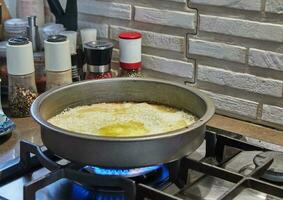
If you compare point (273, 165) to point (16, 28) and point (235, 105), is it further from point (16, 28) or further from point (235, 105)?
point (16, 28)

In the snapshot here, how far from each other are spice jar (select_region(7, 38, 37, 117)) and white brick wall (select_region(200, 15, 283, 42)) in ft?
1.35

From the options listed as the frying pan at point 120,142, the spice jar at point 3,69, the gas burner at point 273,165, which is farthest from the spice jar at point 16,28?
the gas burner at point 273,165

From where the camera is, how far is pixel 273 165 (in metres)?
0.89

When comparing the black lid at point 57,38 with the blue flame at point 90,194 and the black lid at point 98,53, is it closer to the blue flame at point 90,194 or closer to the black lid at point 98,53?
the black lid at point 98,53

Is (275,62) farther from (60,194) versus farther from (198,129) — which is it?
(60,194)

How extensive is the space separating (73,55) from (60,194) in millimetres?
520

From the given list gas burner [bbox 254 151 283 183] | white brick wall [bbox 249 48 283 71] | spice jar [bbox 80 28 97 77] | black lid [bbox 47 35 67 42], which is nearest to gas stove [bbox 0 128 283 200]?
gas burner [bbox 254 151 283 183]

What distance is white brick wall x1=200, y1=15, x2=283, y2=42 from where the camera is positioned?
1.08 m

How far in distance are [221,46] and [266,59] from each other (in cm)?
11

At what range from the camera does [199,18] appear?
3.89 feet

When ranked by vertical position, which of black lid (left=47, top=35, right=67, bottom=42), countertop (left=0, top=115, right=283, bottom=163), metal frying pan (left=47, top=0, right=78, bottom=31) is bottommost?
countertop (left=0, top=115, right=283, bottom=163)

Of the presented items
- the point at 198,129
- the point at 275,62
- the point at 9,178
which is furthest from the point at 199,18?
the point at 9,178

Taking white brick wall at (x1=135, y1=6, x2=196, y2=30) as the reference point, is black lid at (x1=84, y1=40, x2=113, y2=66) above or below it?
below

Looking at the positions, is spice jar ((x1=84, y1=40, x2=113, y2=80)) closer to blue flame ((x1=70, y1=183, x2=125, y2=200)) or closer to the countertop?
the countertop
